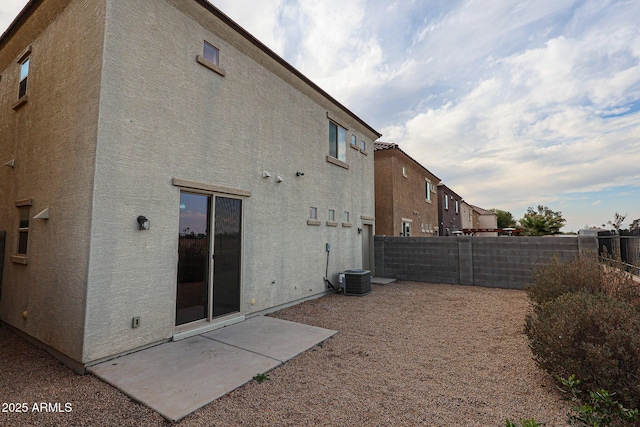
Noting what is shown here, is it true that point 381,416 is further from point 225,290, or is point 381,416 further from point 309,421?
point 225,290

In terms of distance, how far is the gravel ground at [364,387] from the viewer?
261 centimetres

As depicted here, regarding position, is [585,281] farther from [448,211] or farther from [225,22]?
[448,211]

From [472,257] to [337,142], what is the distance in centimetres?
638

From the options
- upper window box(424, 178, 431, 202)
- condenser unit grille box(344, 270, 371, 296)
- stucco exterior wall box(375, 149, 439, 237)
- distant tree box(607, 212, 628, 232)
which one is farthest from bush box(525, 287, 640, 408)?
upper window box(424, 178, 431, 202)

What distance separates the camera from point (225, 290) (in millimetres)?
5438

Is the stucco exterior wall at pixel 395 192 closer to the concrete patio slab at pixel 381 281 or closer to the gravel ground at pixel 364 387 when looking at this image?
the concrete patio slab at pixel 381 281

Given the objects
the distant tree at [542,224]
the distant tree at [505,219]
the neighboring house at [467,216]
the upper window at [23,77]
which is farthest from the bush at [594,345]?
the distant tree at [505,219]

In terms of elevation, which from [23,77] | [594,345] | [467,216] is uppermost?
[23,77]

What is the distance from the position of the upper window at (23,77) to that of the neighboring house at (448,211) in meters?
25.4

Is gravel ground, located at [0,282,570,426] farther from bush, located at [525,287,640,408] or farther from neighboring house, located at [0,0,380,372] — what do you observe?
neighboring house, located at [0,0,380,372]

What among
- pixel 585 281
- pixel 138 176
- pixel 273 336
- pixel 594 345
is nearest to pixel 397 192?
pixel 585 281

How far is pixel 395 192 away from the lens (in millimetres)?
14375

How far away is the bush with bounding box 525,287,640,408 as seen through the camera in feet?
8.33

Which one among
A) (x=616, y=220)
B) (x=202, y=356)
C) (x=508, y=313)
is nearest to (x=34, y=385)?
(x=202, y=356)
